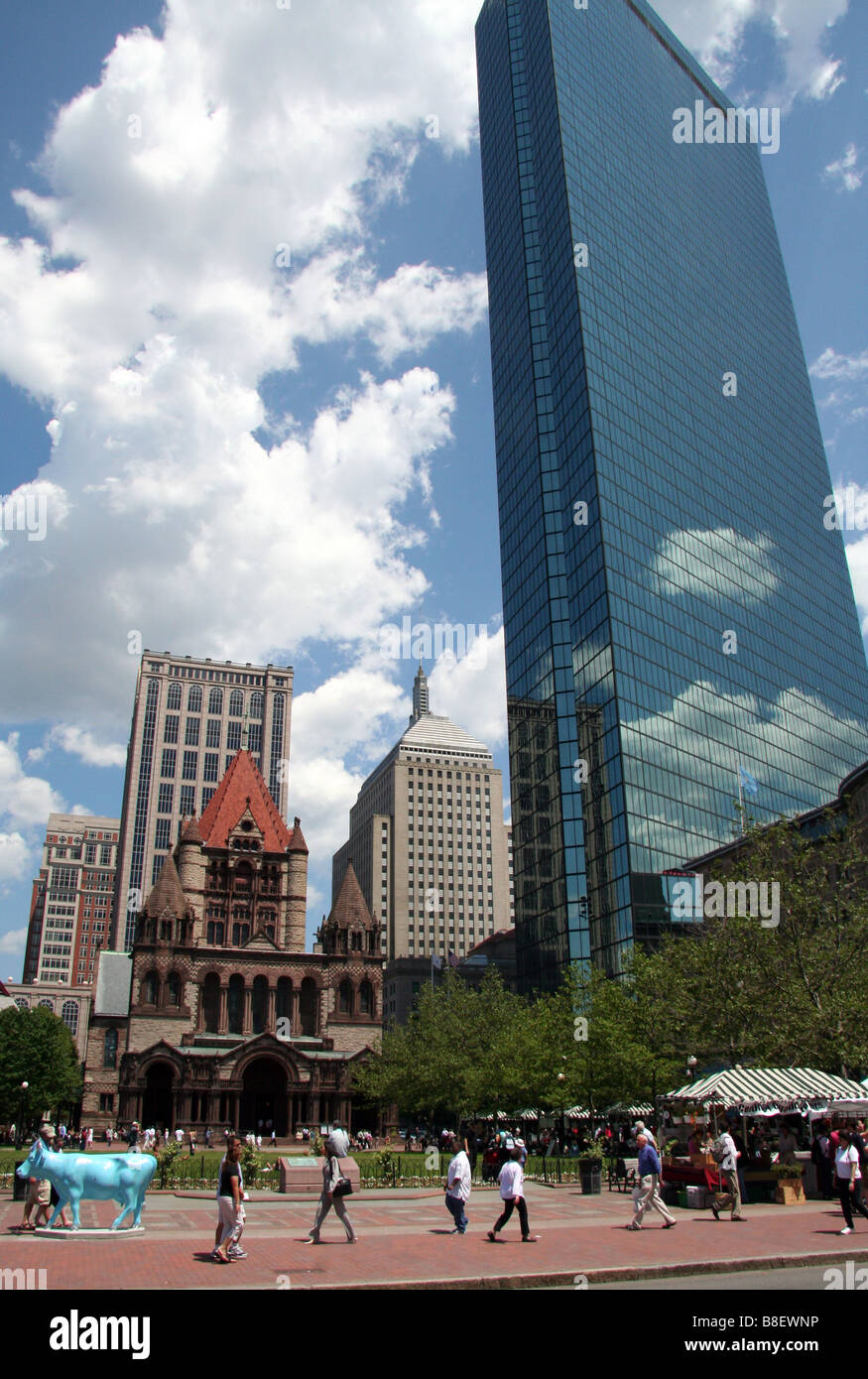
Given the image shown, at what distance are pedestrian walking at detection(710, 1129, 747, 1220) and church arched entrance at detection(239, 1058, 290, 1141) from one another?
58.1 metres

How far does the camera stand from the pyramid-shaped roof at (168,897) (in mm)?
80500

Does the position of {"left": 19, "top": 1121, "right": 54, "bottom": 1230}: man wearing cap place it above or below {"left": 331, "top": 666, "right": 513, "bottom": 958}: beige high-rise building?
below

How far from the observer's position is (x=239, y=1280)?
41.5 ft

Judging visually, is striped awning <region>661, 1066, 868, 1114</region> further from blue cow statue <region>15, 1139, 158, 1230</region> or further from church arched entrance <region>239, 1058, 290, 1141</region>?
church arched entrance <region>239, 1058, 290, 1141</region>

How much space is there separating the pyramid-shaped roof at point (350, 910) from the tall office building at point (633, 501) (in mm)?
13992

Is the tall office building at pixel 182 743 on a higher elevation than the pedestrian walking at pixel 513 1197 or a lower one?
higher

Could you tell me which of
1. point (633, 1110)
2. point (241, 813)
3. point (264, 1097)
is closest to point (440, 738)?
point (241, 813)

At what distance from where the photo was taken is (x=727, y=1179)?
21.7 meters

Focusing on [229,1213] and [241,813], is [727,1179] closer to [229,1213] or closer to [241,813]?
[229,1213]

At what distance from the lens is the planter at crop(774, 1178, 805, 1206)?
978 inches

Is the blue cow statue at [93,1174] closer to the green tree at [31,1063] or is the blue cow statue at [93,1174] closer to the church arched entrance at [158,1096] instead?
the church arched entrance at [158,1096]

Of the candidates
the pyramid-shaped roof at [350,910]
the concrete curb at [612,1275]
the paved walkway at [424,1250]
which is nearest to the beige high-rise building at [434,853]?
the pyramid-shaped roof at [350,910]

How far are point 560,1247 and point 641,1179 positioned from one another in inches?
122

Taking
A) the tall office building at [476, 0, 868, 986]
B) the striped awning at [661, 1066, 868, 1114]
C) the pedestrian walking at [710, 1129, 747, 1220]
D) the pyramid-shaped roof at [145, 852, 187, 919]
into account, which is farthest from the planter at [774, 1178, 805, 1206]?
the pyramid-shaped roof at [145, 852, 187, 919]
